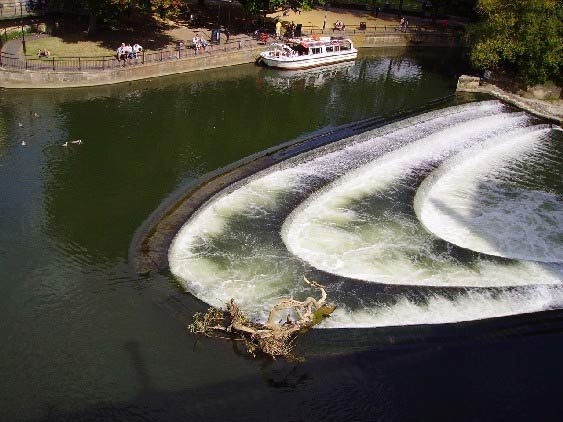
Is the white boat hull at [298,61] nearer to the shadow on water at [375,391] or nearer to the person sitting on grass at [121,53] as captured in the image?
the person sitting on grass at [121,53]

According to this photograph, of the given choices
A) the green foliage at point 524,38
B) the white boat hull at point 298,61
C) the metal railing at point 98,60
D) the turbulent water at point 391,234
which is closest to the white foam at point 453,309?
the turbulent water at point 391,234

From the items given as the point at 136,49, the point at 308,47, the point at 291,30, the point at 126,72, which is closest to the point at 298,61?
the point at 308,47

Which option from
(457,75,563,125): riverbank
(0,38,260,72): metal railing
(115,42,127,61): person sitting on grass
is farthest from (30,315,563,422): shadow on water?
(115,42,127,61): person sitting on grass

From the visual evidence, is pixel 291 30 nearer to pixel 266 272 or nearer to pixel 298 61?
pixel 298 61

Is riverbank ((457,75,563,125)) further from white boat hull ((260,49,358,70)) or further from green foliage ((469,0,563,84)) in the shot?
white boat hull ((260,49,358,70))

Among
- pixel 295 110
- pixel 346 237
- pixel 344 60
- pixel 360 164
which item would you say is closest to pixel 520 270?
pixel 346 237

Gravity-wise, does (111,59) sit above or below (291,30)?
below
